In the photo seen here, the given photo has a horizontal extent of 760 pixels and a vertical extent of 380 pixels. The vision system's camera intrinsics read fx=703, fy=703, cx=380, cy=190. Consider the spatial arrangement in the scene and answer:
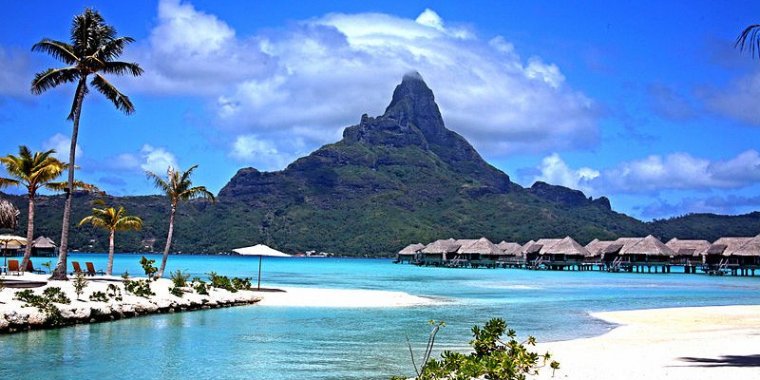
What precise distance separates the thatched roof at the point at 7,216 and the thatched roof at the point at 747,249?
60.0 m

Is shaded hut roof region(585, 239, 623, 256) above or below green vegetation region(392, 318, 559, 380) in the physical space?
above

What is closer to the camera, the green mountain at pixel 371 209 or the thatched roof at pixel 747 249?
the thatched roof at pixel 747 249

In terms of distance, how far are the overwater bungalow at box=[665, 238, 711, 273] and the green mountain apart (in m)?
43.5

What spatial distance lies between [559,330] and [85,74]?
50.2 ft

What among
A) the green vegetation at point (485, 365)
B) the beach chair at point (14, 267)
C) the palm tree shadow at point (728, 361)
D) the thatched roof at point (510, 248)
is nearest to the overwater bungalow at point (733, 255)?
the thatched roof at point (510, 248)

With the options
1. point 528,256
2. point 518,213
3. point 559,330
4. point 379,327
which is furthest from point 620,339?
point 518,213

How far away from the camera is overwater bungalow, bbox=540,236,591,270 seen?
7456 centimetres

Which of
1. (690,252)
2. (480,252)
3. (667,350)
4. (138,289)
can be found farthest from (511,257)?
(667,350)

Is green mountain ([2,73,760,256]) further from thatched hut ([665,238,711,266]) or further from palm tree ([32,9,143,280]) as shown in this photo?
palm tree ([32,9,143,280])

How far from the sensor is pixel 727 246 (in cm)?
6688

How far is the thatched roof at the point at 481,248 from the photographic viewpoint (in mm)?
79250

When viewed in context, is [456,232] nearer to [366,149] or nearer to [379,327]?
[366,149]

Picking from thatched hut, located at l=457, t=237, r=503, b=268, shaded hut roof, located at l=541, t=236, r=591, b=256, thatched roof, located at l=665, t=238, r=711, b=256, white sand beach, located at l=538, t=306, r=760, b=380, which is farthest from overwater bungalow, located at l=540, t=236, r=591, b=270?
white sand beach, located at l=538, t=306, r=760, b=380

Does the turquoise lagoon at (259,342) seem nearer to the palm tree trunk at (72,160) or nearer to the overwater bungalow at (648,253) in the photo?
the palm tree trunk at (72,160)
